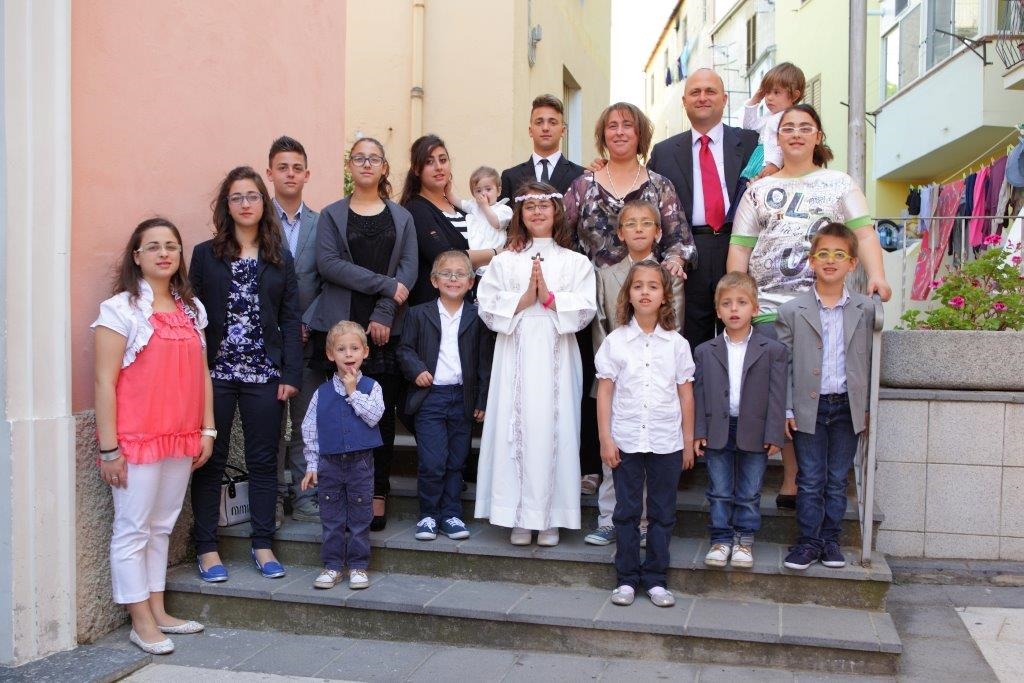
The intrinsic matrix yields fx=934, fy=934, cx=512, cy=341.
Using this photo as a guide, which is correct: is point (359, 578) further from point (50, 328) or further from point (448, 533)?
point (50, 328)

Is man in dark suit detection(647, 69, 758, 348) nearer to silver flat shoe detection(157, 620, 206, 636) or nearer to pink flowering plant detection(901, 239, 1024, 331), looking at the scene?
pink flowering plant detection(901, 239, 1024, 331)

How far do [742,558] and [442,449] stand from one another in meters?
1.55

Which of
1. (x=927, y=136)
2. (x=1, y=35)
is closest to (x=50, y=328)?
(x=1, y=35)

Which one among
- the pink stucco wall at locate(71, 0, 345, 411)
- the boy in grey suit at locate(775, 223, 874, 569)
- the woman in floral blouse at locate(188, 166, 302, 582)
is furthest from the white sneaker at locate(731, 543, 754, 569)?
the pink stucco wall at locate(71, 0, 345, 411)

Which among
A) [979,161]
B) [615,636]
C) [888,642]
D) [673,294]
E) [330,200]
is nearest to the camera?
[888,642]

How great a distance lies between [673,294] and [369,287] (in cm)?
152

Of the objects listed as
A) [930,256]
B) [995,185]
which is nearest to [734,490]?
[930,256]

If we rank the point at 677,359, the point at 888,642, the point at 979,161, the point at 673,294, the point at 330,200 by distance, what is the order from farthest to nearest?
the point at 979,161, the point at 330,200, the point at 673,294, the point at 677,359, the point at 888,642

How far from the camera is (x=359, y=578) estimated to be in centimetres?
439

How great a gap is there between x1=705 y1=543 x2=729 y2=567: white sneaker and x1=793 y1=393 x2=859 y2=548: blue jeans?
345 millimetres

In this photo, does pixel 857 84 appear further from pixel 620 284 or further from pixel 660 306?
pixel 660 306

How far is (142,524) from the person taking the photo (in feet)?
13.4

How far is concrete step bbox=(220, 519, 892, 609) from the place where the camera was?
412 centimetres

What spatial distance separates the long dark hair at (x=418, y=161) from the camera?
16.9 feet
